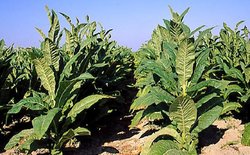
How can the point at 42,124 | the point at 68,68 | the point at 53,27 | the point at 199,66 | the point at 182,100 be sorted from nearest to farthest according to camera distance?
the point at 182,100 < the point at 42,124 < the point at 199,66 < the point at 68,68 < the point at 53,27

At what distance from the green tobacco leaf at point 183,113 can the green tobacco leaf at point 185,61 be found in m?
0.26

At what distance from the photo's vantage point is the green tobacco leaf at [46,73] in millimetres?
3709

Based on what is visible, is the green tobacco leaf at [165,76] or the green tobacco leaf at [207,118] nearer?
the green tobacco leaf at [207,118]

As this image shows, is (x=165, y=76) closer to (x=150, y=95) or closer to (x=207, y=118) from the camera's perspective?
(x=150, y=95)

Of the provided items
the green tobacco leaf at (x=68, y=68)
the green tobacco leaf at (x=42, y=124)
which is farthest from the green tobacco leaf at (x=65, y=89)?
the green tobacco leaf at (x=42, y=124)

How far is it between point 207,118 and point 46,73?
72.7 inches

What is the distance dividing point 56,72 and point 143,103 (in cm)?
123

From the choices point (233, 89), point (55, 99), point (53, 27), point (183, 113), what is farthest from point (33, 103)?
point (233, 89)

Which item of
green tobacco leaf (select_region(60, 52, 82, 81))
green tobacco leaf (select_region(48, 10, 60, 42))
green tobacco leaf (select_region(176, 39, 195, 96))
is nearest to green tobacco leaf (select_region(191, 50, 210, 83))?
green tobacco leaf (select_region(176, 39, 195, 96))

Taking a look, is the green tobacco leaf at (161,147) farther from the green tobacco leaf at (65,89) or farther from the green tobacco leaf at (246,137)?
the green tobacco leaf at (65,89)

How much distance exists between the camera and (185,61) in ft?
10.7

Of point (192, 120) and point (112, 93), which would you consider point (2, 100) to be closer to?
point (112, 93)

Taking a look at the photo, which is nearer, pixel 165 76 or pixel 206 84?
pixel 206 84

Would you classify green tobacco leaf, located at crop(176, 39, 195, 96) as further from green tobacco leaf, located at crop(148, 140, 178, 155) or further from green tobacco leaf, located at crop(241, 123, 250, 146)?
green tobacco leaf, located at crop(241, 123, 250, 146)
